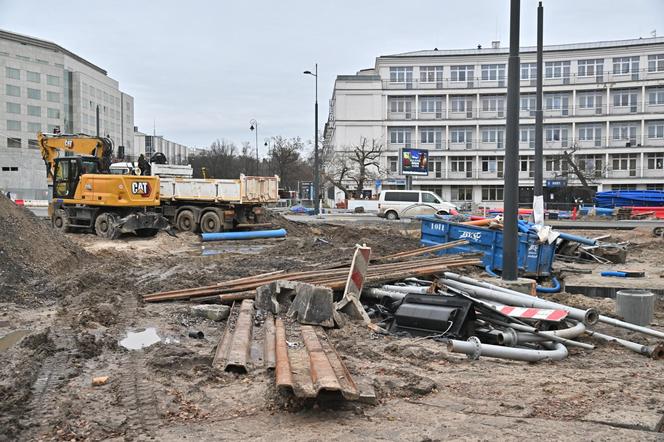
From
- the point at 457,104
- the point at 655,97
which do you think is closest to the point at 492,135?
the point at 457,104

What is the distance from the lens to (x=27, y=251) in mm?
12789

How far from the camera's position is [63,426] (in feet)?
15.2

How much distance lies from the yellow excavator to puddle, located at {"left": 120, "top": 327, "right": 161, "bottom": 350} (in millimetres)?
14601

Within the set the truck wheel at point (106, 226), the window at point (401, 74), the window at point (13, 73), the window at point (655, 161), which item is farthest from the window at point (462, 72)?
the window at point (13, 73)

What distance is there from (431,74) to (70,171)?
186 feet

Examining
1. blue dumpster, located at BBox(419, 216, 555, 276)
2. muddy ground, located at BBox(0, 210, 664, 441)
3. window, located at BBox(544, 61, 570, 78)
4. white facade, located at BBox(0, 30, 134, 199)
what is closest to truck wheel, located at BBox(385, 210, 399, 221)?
blue dumpster, located at BBox(419, 216, 555, 276)

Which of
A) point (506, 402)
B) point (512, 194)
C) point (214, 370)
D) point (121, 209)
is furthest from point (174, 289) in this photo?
point (121, 209)

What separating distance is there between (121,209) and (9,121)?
7625cm

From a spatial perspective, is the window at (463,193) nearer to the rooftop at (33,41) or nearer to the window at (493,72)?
the window at (493,72)

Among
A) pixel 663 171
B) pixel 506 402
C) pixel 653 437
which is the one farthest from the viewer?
pixel 663 171

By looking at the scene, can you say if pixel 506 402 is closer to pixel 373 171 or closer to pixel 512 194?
pixel 512 194

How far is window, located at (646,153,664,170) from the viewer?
6875 centimetres

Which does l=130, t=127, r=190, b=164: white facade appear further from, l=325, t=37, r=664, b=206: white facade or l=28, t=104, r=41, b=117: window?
l=325, t=37, r=664, b=206: white facade

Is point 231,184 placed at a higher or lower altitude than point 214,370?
higher
